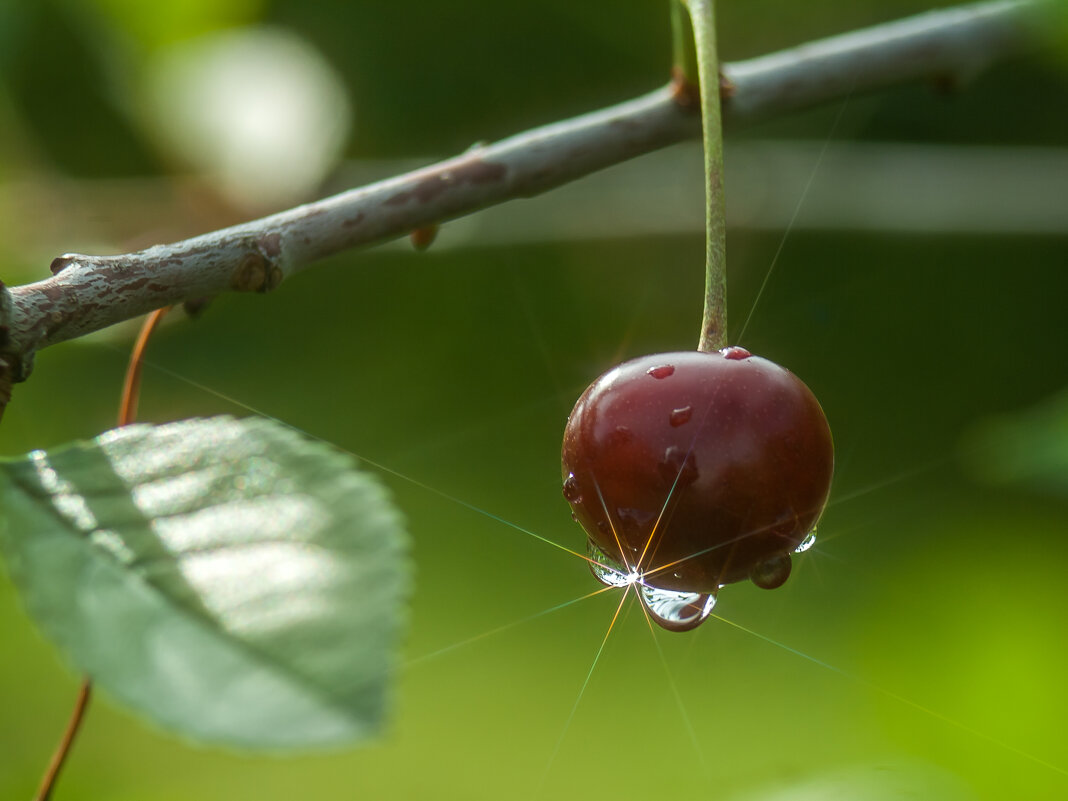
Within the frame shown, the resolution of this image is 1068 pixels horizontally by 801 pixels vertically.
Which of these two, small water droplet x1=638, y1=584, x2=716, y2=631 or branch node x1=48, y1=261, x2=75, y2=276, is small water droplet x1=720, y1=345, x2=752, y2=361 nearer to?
small water droplet x1=638, y1=584, x2=716, y2=631

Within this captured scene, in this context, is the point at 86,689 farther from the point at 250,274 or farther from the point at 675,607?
the point at 675,607

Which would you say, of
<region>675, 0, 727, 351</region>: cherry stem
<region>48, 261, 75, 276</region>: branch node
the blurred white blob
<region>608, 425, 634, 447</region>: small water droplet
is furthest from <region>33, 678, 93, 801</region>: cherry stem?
the blurred white blob

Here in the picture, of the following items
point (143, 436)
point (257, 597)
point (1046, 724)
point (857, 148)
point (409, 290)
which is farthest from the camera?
point (409, 290)

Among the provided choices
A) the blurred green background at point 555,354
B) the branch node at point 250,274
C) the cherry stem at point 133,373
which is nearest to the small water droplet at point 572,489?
the branch node at point 250,274

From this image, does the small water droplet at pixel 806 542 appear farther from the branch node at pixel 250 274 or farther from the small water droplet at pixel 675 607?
the branch node at pixel 250 274

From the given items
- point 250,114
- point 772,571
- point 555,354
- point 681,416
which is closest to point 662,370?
point 681,416

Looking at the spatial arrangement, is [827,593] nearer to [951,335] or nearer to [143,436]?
[951,335]

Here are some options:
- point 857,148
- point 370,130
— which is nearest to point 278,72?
point 370,130
